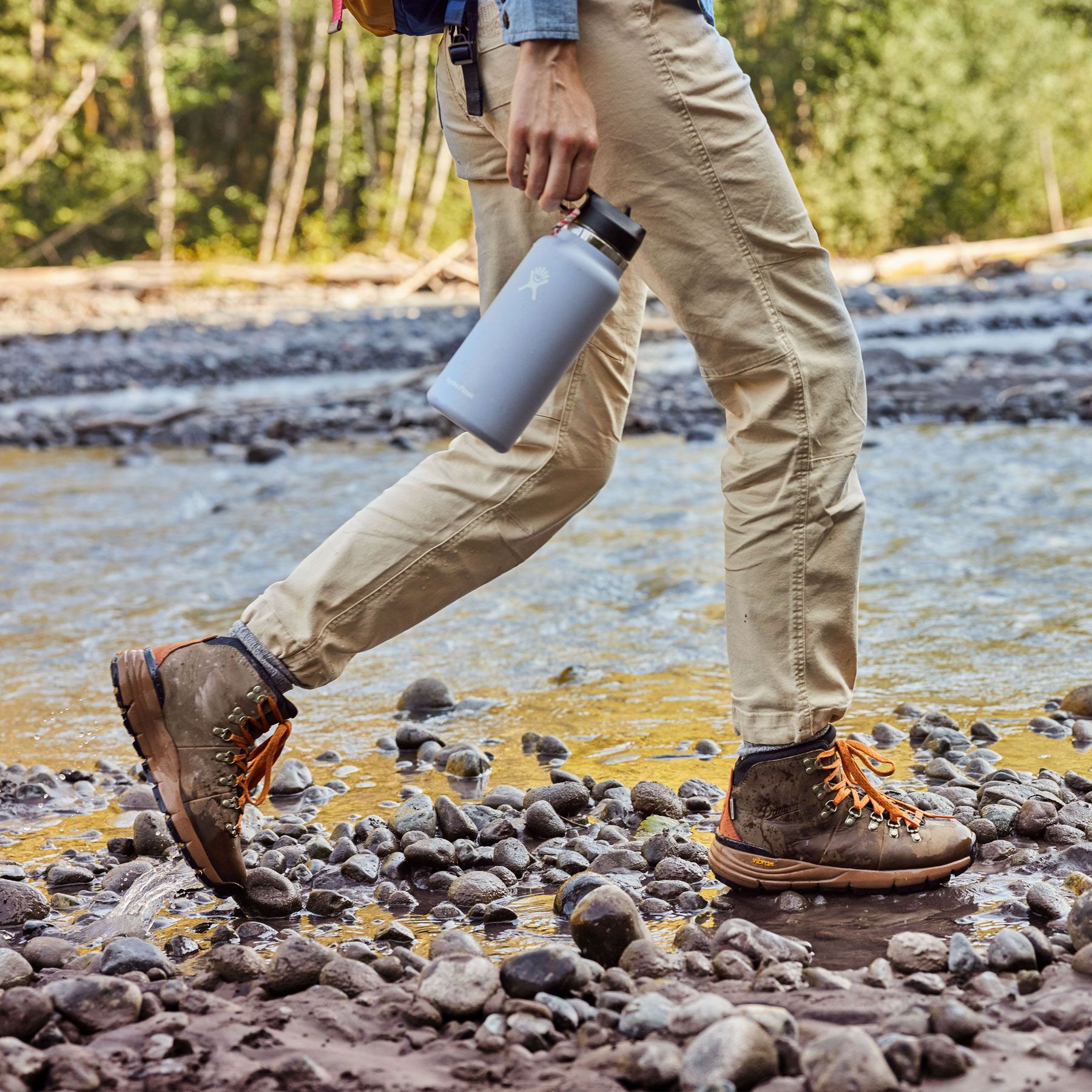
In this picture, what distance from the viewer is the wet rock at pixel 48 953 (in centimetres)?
191

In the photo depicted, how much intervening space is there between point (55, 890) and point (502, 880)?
75 cm

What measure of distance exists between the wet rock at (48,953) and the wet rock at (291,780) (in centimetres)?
84

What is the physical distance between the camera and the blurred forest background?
2738 centimetres

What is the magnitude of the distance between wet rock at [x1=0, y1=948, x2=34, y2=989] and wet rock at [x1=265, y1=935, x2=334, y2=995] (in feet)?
1.06

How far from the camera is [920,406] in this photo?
8664 millimetres

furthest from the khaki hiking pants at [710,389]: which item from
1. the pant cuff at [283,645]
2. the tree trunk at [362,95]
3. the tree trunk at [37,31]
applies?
the tree trunk at [37,31]

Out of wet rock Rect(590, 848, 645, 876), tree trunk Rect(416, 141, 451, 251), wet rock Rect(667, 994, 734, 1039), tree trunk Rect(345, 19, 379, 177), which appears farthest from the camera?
tree trunk Rect(345, 19, 379, 177)

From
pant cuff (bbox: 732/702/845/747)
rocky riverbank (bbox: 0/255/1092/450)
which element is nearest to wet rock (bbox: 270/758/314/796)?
pant cuff (bbox: 732/702/845/747)

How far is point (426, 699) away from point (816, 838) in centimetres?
134

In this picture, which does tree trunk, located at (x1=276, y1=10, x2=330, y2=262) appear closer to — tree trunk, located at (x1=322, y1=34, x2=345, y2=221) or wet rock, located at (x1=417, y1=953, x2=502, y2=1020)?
tree trunk, located at (x1=322, y1=34, x2=345, y2=221)

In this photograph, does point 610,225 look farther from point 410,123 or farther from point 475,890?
point 410,123

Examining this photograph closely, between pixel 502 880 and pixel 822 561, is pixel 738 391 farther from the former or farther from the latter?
pixel 502 880

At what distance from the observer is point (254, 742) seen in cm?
222

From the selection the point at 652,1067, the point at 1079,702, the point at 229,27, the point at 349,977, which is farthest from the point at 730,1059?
the point at 229,27
